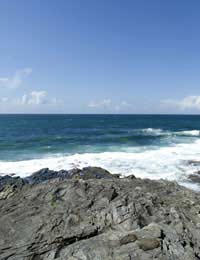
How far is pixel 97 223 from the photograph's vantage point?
316 inches

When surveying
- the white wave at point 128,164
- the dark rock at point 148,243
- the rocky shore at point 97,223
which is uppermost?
the dark rock at point 148,243

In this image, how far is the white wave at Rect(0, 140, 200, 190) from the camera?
19.2 metres

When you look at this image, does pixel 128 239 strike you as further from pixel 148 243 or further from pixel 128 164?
pixel 128 164

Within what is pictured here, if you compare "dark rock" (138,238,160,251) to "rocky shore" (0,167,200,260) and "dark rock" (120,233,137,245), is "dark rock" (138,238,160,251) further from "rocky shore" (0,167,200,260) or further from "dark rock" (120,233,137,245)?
"dark rock" (120,233,137,245)

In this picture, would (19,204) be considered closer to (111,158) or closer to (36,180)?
(36,180)

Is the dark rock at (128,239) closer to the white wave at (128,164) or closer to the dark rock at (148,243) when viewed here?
the dark rock at (148,243)

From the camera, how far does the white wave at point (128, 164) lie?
1917cm

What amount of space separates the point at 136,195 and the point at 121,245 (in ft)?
13.7

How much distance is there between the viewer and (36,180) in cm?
1702

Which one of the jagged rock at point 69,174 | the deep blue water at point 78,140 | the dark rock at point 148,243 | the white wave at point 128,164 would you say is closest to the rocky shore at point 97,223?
the dark rock at point 148,243

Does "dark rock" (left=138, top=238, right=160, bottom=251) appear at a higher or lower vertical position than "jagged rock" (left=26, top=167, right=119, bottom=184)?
higher

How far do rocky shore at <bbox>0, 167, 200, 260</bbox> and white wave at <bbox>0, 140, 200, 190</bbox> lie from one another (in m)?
7.05

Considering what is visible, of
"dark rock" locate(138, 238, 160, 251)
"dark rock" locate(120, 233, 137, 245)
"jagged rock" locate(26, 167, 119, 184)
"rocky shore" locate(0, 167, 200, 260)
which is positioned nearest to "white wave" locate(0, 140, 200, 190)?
"jagged rock" locate(26, 167, 119, 184)

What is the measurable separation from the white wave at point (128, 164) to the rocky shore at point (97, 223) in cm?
705
